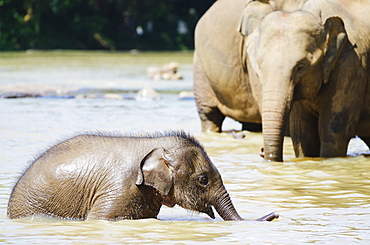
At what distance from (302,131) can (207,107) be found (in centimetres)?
316

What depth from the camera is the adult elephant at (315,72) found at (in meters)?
9.32

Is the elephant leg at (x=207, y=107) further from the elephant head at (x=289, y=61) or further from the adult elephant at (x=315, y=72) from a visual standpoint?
the elephant head at (x=289, y=61)

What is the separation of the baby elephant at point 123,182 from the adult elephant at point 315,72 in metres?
3.04

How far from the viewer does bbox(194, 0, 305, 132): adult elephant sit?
469 inches

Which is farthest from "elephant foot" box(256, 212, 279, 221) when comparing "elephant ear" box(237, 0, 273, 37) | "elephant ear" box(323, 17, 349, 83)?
"elephant ear" box(237, 0, 273, 37)

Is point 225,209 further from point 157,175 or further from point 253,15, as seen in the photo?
point 253,15

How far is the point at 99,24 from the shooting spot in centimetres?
4419

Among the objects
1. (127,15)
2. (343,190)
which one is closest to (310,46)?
(343,190)

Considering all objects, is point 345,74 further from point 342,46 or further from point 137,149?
point 137,149

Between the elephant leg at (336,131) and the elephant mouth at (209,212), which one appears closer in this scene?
the elephant mouth at (209,212)

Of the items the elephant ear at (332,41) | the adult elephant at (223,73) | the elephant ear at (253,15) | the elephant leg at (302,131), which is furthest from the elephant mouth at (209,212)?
the adult elephant at (223,73)

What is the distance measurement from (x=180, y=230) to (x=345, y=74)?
4.21m

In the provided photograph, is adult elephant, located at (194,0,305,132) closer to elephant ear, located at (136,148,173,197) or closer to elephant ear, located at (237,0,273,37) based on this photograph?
elephant ear, located at (237,0,273,37)

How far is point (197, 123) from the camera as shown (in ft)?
46.2
